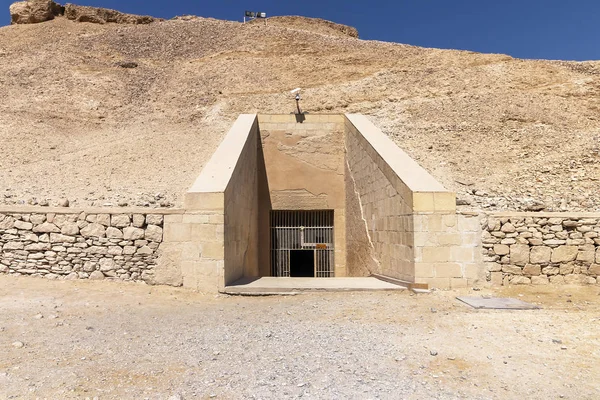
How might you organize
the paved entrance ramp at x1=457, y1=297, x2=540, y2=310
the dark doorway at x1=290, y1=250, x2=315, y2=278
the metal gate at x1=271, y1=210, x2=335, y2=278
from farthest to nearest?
the dark doorway at x1=290, y1=250, x2=315, y2=278 < the metal gate at x1=271, y1=210, x2=335, y2=278 < the paved entrance ramp at x1=457, y1=297, x2=540, y2=310

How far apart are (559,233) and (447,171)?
419 centimetres

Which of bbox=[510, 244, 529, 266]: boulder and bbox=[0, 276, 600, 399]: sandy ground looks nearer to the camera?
bbox=[0, 276, 600, 399]: sandy ground

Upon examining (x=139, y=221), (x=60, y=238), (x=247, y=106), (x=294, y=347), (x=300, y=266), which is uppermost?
(x=247, y=106)

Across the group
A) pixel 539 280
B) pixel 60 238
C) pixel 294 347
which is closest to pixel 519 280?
pixel 539 280

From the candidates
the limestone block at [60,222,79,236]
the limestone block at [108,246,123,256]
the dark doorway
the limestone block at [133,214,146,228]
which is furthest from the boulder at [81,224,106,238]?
the dark doorway

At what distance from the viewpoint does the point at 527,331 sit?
4340 millimetres

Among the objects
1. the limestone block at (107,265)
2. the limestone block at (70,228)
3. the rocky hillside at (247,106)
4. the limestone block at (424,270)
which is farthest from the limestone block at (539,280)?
the limestone block at (70,228)

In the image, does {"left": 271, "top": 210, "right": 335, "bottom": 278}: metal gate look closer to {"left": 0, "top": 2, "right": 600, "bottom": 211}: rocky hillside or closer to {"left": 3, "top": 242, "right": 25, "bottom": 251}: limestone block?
{"left": 0, "top": 2, "right": 600, "bottom": 211}: rocky hillside

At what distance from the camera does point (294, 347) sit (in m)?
3.91

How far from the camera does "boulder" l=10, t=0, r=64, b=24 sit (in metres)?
27.7

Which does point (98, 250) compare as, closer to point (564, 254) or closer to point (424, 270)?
point (424, 270)

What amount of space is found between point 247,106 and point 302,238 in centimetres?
641

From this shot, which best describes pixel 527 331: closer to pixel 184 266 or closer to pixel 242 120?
pixel 184 266

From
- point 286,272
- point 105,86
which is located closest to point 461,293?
point 286,272
